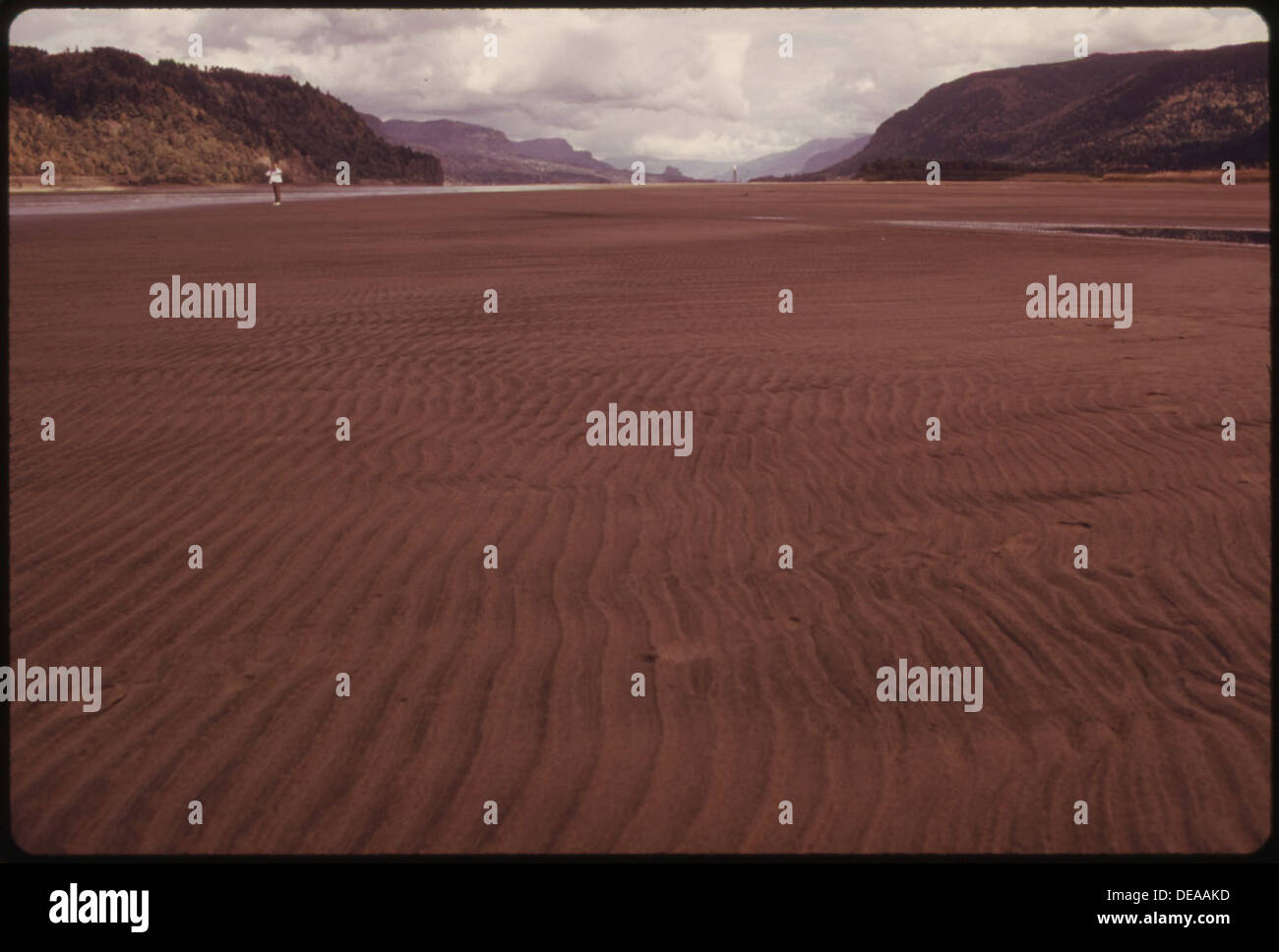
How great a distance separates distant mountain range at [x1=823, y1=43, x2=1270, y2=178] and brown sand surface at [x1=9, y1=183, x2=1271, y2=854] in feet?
88.1

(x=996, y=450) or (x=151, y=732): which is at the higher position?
(x=996, y=450)

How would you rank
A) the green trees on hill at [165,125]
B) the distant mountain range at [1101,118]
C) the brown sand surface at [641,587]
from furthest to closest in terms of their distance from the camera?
the distant mountain range at [1101,118] → the green trees on hill at [165,125] → the brown sand surface at [641,587]

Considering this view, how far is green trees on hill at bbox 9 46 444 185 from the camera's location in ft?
212

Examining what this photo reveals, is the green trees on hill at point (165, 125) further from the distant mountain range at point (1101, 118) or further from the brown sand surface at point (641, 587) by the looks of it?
the distant mountain range at point (1101, 118)

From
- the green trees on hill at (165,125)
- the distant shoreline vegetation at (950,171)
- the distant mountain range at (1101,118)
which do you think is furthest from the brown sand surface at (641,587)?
the distant shoreline vegetation at (950,171)

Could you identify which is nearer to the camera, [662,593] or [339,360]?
[662,593]

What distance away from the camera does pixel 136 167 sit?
69.4 m

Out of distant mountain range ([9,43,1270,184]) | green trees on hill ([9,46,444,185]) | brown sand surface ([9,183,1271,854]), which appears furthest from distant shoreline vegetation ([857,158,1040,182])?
brown sand surface ([9,183,1271,854])

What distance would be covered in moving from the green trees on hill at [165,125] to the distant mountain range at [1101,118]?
5379 centimetres

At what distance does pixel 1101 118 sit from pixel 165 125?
8836 cm

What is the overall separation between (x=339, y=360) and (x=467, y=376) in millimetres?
1418

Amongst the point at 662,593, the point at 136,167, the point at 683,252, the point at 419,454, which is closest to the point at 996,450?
the point at 662,593

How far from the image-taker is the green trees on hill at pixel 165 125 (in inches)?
2547
